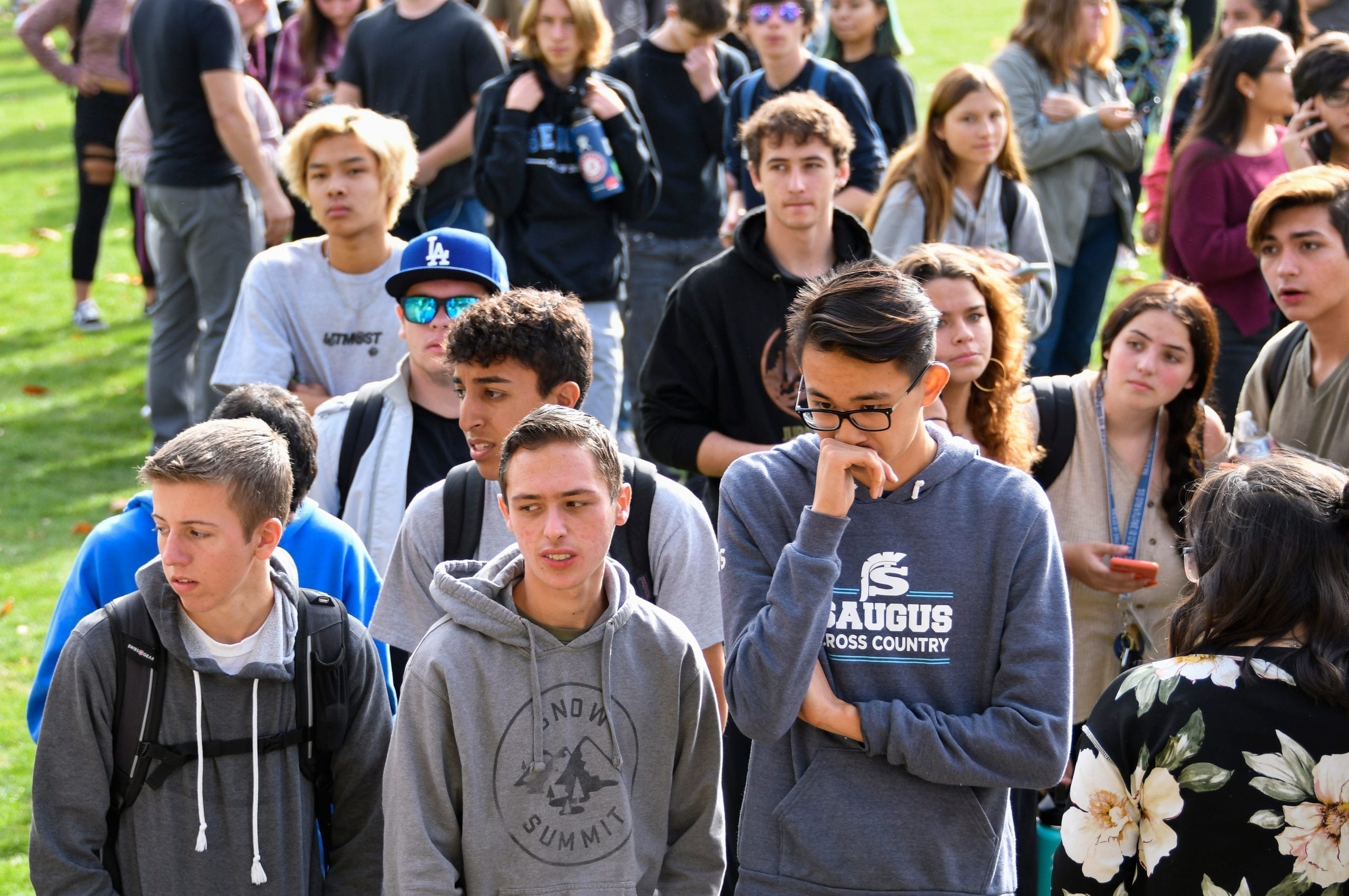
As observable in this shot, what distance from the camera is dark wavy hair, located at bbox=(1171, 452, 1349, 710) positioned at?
2.31m

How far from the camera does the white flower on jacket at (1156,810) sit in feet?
7.75

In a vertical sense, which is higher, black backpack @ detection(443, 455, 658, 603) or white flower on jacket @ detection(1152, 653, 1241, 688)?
white flower on jacket @ detection(1152, 653, 1241, 688)

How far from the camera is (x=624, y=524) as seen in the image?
3.20m

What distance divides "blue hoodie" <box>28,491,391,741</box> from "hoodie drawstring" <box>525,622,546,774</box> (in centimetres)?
83

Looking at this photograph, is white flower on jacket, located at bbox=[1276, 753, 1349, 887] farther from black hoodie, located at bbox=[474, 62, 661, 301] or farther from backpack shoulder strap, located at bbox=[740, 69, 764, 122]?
backpack shoulder strap, located at bbox=[740, 69, 764, 122]

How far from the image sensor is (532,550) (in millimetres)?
2678

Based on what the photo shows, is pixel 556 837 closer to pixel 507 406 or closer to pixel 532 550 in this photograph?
pixel 532 550

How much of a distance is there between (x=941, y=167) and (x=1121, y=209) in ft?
6.22

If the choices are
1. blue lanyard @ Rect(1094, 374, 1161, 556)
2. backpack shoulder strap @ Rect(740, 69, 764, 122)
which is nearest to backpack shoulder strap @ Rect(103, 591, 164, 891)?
blue lanyard @ Rect(1094, 374, 1161, 556)

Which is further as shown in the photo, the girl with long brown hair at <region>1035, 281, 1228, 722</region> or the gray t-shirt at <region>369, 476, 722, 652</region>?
the girl with long brown hair at <region>1035, 281, 1228, 722</region>

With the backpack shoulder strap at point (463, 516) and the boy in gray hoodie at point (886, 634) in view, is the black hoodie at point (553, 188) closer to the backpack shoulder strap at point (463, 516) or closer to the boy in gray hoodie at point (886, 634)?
the backpack shoulder strap at point (463, 516)

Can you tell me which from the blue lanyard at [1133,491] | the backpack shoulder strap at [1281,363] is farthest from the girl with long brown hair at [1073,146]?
the blue lanyard at [1133,491]

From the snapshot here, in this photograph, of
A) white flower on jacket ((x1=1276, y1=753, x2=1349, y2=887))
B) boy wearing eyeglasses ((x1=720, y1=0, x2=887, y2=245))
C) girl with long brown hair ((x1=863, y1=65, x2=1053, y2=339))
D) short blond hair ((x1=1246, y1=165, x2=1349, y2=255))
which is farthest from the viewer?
boy wearing eyeglasses ((x1=720, y1=0, x2=887, y2=245))

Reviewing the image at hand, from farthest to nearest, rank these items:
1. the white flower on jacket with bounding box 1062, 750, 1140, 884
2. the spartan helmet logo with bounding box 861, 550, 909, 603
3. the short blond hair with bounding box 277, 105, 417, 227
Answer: the short blond hair with bounding box 277, 105, 417, 227
the spartan helmet logo with bounding box 861, 550, 909, 603
the white flower on jacket with bounding box 1062, 750, 1140, 884
